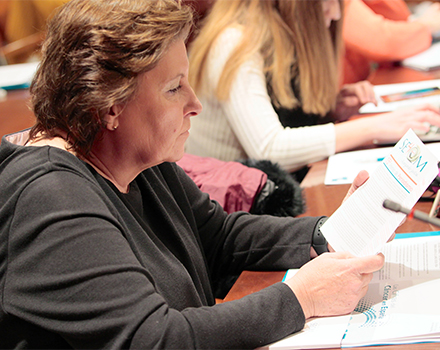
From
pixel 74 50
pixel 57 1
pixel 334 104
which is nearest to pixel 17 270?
pixel 74 50

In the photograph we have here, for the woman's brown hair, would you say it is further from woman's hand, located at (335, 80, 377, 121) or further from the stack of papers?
the stack of papers

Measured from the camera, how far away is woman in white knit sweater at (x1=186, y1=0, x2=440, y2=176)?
1681 mm

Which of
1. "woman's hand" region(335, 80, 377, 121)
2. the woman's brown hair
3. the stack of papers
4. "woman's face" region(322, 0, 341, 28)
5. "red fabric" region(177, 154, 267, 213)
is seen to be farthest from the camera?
the stack of papers

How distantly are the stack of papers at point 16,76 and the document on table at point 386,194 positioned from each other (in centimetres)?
218

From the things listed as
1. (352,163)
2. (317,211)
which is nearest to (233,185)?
(317,211)

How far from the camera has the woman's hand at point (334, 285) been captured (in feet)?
2.81

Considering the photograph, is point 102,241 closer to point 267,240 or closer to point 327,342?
point 327,342

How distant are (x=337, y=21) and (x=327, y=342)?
1590 mm

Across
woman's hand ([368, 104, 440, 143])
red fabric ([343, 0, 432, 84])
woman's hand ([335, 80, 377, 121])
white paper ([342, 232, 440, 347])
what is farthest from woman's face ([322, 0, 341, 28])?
white paper ([342, 232, 440, 347])

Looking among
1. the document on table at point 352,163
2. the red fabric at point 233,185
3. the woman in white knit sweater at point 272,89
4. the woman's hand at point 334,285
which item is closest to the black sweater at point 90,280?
the woman's hand at point 334,285

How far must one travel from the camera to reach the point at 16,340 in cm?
76

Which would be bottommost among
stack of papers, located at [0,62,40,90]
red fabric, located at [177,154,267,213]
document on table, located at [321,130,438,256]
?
red fabric, located at [177,154,267,213]

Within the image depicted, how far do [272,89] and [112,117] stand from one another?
1.00 meters

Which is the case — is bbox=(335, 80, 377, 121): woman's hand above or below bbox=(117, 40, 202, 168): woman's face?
below
